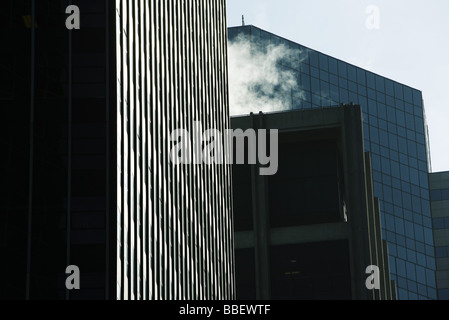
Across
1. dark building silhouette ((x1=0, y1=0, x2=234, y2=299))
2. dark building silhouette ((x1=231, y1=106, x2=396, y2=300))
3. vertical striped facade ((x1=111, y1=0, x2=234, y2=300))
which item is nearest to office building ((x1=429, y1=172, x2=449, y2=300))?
dark building silhouette ((x1=231, y1=106, x2=396, y2=300))

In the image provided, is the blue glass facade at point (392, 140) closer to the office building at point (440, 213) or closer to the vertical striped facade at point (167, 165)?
the office building at point (440, 213)

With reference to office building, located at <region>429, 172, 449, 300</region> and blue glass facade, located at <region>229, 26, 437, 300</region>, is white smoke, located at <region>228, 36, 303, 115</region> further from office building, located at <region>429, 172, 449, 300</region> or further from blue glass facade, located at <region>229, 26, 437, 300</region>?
office building, located at <region>429, 172, 449, 300</region>

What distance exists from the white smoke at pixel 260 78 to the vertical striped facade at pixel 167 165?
189 ft

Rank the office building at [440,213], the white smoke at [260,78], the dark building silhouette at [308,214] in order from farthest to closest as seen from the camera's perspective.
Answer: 1. the office building at [440,213]
2. the white smoke at [260,78]
3. the dark building silhouette at [308,214]

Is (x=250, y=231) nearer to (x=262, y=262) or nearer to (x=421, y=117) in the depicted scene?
(x=262, y=262)

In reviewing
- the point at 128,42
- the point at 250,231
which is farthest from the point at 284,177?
the point at 128,42

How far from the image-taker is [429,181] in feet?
563
